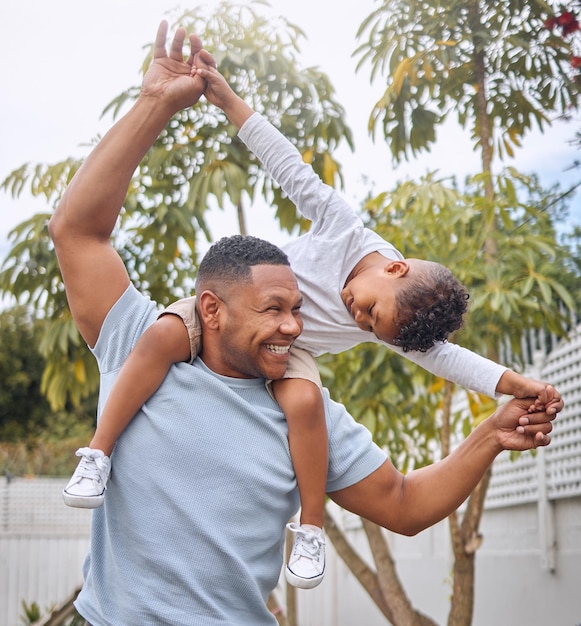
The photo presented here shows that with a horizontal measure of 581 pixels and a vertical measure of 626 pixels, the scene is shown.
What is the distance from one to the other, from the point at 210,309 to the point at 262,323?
98 millimetres

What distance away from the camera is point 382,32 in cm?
313

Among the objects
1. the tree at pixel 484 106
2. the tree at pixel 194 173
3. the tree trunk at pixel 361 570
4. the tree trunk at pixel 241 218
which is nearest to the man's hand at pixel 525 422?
the tree at pixel 484 106

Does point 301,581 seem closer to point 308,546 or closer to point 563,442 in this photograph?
point 308,546

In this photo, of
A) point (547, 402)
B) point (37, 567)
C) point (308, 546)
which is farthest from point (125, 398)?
point (37, 567)


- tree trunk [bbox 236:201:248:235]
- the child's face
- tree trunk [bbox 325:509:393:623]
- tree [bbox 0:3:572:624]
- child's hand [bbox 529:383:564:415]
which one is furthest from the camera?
tree trunk [bbox 325:509:393:623]

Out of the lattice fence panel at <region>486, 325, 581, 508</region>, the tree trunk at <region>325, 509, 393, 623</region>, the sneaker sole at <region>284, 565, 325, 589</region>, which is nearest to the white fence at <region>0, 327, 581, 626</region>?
the lattice fence panel at <region>486, 325, 581, 508</region>

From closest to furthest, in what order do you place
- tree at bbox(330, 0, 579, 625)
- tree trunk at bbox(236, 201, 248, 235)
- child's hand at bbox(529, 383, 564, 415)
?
child's hand at bbox(529, 383, 564, 415), tree at bbox(330, 0, 579, 625), tree trunk at bbox(236, 201, 248, 235)

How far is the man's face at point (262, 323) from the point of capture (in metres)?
1.31

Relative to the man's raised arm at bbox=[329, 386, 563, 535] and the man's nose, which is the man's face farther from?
the man's raised arm at bbox=[329, 386, 563, 535]

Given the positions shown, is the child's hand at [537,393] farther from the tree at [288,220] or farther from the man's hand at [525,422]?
the tree at [288,220]

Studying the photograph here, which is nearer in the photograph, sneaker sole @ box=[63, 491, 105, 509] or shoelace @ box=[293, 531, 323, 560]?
sneaker sole @ box=[63, 491, 105, 509]

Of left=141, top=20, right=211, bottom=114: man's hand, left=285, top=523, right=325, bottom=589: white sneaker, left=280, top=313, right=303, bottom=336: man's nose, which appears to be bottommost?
left=285, top=523, right=325, bottom=589: white sneaker

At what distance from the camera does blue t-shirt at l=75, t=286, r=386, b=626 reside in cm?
125

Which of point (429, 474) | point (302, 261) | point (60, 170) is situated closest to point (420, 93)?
point (60, 170)
